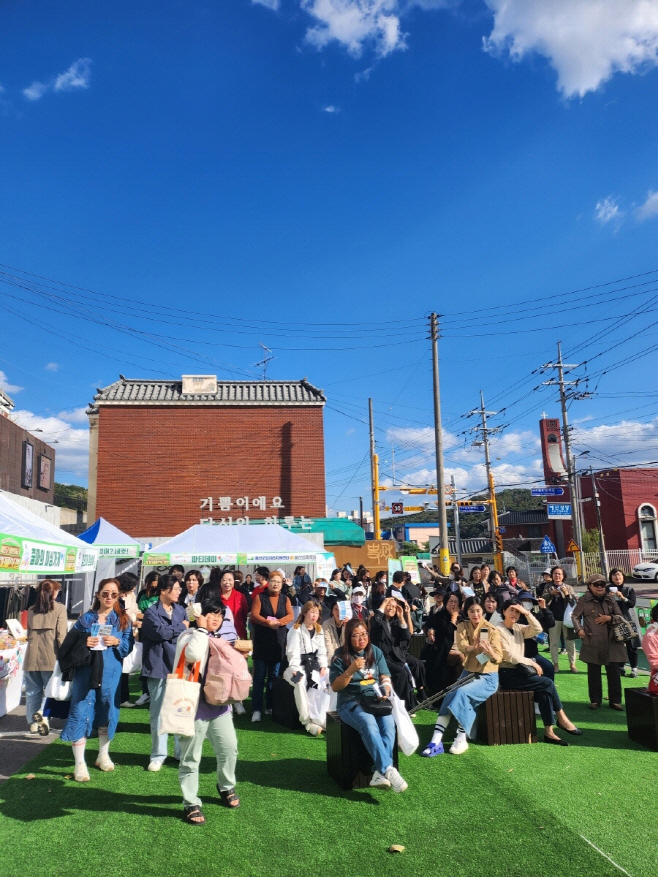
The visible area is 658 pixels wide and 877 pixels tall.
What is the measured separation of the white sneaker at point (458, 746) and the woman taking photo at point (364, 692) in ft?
4.08

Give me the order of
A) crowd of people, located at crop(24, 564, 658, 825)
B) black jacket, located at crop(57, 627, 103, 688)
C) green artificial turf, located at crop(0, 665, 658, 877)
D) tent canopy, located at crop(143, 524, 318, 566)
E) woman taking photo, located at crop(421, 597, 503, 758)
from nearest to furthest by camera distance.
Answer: green artificial turf, located at crop(0, 665, 658, 877)
crowd of people, located at crop(24, 564, 658, 825)
black jacket, located at crop(57, 627, 103, 688)
woman taking photo, located at crop(421, 597, 503, 758)
tent canopy, located at crop(143, 524, 318, 566)

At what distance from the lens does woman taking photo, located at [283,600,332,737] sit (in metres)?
7.40

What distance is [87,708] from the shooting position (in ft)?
18.2

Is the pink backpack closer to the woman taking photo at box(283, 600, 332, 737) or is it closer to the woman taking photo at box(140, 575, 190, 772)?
the woman taking photo at box(140, 575, 190, 772)

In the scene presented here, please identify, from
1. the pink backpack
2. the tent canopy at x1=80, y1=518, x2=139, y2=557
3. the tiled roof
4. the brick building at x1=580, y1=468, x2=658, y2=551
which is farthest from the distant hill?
the pink backpack

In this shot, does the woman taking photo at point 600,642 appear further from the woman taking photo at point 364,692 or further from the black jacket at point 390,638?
the woman taking photo at point 364,692

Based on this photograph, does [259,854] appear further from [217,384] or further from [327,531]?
[217,384]

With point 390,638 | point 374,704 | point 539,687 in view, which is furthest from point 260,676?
point 539,687

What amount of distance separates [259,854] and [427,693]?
14.6 ft

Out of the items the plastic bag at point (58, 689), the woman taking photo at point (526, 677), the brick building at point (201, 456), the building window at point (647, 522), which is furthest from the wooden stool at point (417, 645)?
the building window at point (647, 522)

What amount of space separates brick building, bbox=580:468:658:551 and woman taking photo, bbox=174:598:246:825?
134ft

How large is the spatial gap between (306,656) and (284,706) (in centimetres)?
93

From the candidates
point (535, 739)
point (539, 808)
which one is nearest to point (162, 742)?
point (539, 808)

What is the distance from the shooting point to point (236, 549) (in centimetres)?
1294
